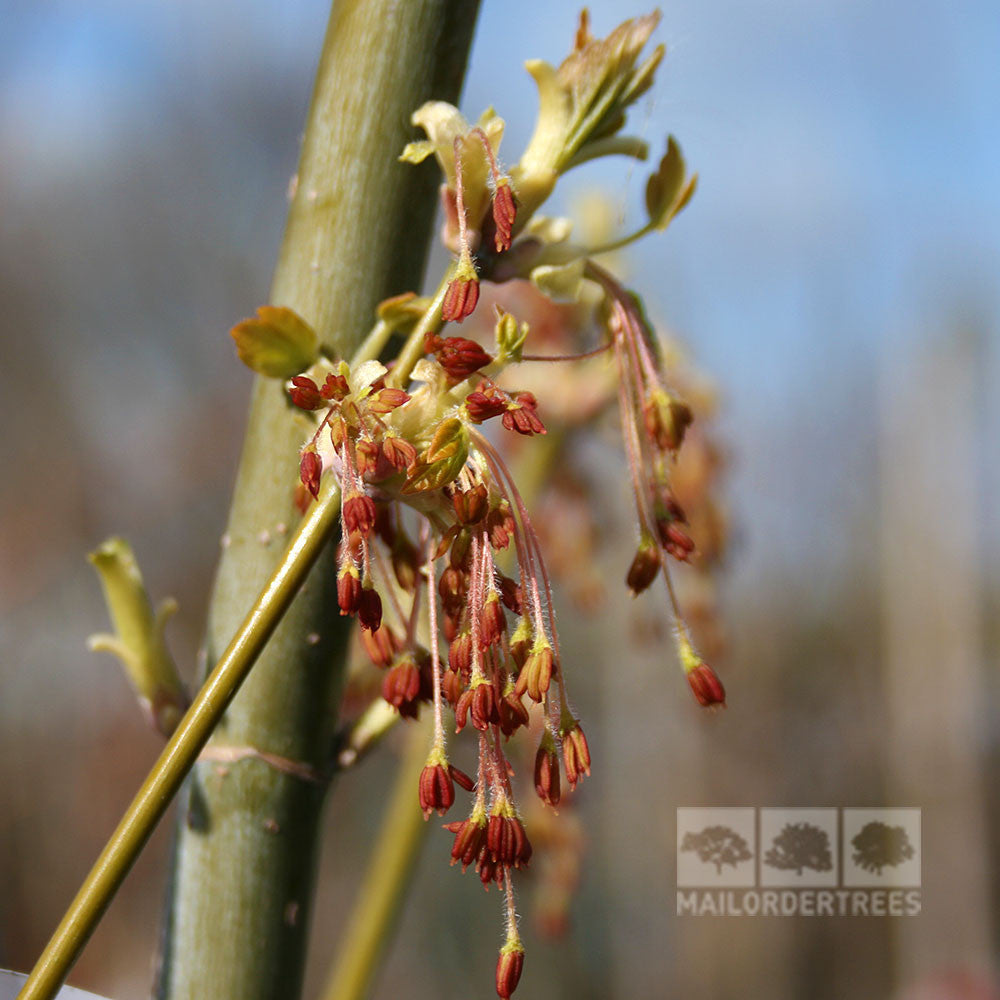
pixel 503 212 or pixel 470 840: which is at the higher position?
pixel 503 212

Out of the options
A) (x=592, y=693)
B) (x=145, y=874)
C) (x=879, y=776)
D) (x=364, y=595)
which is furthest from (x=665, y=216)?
(x=879, y=776)

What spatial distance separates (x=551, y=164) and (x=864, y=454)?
3.89 m

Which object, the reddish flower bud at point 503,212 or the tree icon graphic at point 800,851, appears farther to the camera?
the tree icon graphic at point 800,851

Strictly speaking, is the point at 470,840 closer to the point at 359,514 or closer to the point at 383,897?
the point at 359,514

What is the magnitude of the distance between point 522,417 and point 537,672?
0.08 meters

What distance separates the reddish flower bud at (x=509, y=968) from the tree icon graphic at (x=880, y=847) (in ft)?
6.76

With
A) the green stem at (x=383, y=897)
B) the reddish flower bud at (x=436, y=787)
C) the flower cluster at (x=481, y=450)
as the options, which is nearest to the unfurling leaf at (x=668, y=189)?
the flower cluster at (x=481, y=450)

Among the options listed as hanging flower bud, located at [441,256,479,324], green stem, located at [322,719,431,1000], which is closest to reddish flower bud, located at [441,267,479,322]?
hanging flower bud, located at [441,256,479,324]

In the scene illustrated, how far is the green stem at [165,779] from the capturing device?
0.81ft

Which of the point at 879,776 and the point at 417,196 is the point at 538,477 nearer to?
the point at 417,196

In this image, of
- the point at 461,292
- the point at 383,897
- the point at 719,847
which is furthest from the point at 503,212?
the point at 719,847

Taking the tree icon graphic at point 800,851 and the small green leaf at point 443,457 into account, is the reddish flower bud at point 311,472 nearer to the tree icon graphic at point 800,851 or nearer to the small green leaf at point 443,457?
the small green leaf at point 443,457

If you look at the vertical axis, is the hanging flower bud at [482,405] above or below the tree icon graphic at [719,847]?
below

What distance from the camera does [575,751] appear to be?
32 cm
